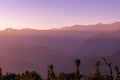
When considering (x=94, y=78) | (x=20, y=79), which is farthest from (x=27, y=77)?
(x=94, y=78)

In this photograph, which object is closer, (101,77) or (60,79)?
(101,77)

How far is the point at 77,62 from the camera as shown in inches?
3174

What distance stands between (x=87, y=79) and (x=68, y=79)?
502 inches

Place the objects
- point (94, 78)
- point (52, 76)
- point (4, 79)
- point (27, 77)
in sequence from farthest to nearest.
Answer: point (4, 79) < point (27, 77) < point (52, 76) < point (94, 78)

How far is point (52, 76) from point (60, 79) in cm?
562

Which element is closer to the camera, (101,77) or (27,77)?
(101,77)

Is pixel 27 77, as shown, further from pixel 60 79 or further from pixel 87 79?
pixel 87 79

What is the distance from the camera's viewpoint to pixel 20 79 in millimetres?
89938

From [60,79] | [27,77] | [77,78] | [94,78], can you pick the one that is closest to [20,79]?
[27,77]

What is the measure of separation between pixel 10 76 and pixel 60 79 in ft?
75.9

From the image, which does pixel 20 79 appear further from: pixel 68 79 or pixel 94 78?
pixel 94 78

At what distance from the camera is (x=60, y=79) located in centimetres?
8831

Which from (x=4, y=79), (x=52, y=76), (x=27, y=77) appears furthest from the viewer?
(x=4, y=79)

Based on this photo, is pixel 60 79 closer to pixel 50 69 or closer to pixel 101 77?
pixel 50 69
